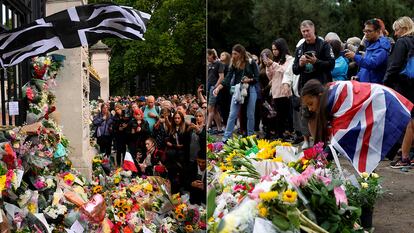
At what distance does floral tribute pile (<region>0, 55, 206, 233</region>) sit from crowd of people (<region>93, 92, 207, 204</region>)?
0.75ft

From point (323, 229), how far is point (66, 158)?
4318mm

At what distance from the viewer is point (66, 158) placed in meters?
6.50

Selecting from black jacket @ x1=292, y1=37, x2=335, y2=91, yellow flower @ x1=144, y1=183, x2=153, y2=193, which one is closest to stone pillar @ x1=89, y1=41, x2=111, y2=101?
yellow flower @ x1=144, y1=183, x2=153, y2=193

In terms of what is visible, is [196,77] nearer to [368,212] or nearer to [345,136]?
[345,136]

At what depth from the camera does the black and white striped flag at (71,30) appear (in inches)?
172

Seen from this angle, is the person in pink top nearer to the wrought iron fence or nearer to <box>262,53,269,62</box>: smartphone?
<box>262,53,269,62</box>: smartphone

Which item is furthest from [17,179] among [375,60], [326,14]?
[326,14]

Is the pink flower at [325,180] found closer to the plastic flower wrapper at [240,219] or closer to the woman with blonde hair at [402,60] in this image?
the plastic flower wrapper at [240,219]

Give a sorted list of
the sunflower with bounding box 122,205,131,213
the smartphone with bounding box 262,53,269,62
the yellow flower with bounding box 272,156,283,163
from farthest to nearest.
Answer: the smartphone with bounding box 262,53,269,62 → the sunflower with bounding box 122,205,131,213 → the yellow flower with bounding box 272,156,283,163

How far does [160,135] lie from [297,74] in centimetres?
183

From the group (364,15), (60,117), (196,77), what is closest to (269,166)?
(196,77)

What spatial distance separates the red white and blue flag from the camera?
4.36 m

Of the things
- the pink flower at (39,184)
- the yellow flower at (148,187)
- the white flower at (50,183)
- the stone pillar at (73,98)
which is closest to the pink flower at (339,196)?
the pink flower at (39,184)

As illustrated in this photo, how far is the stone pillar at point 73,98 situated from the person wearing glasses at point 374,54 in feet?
10.6
